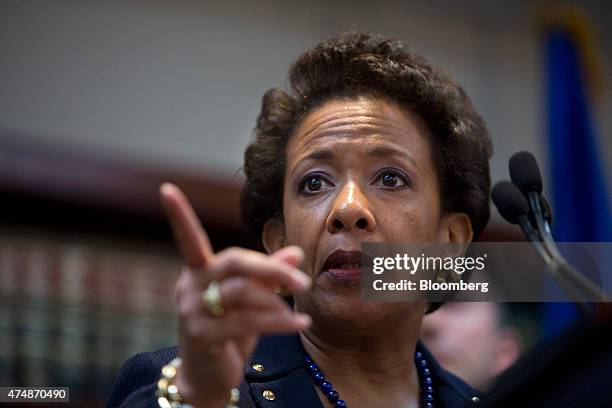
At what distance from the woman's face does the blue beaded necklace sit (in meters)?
0.12

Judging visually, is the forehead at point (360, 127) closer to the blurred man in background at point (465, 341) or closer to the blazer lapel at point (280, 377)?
the blazer lapel at point (280, 377)

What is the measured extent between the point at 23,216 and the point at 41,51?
2.68 feet

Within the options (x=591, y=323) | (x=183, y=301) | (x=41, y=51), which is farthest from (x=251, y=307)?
(x=41, y=51)

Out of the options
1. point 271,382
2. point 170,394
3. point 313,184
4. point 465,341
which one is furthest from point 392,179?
point 465,341

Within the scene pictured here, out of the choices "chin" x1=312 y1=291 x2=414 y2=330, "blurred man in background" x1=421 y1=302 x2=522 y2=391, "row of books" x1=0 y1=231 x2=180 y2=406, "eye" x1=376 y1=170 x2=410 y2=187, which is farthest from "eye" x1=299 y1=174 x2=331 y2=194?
"row of books" x1=0 y1=231 x2=180 y2=406

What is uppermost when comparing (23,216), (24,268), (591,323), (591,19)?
(591,19)

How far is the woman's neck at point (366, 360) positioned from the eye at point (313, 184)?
0.90 ft

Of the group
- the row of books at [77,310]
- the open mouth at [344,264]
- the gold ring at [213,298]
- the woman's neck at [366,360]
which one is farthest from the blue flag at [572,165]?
the gold ring at [213,298]

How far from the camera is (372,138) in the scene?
2.06 m

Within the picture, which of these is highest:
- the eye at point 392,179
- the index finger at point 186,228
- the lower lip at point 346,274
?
the eye at point 392,179

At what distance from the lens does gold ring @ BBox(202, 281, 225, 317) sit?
1329 millimetres

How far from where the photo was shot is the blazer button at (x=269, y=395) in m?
1.86

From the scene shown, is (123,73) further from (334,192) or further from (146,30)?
(334,192)

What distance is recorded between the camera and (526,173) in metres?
1.97
